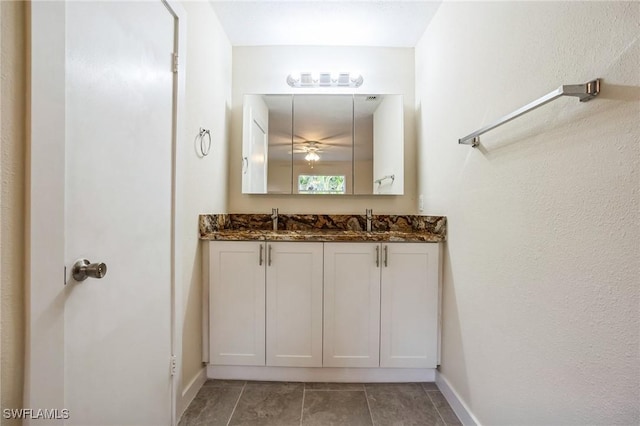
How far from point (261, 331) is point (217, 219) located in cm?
81

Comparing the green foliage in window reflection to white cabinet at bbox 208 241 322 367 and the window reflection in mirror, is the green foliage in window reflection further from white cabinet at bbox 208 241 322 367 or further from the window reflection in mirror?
white cabinet at bbox 208 241 322 367

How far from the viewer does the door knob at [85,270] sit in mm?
734

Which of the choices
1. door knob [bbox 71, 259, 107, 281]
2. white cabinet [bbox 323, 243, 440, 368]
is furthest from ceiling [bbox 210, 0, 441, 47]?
door knob [bbox 71, 259, 107, 281]

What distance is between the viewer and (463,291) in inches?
53.4

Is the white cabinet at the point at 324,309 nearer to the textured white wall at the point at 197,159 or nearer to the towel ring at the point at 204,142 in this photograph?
the textured white wall at the point at 197,159

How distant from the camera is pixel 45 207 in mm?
626

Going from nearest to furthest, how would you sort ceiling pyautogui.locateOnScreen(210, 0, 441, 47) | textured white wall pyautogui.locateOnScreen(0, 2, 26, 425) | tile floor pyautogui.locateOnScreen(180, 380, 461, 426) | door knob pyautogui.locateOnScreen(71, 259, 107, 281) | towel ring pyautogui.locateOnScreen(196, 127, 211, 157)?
textured white wall pyautogui.locateOnScreen(0, 2, 26, 425)
door knob pyautogui.locateOnScreen(71, 259, 107, 281)
tile floor pyautogui.locateOnScreen(180, 380, 461, 426)
towel ring pyautogui.locateOnScreen(196, 127, 211, 157)
ceiling pyautogui.locateOnScreen(210, 0, 441, 47)

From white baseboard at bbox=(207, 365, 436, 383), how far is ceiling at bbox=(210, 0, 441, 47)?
7.76 feet

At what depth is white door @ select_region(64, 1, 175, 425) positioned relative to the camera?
745 millimetres

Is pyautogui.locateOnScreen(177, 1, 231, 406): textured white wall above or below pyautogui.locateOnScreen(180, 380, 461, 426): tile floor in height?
above

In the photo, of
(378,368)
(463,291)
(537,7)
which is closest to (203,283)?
(378,368)

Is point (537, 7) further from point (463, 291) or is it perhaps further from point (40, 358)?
point (40, 358)
